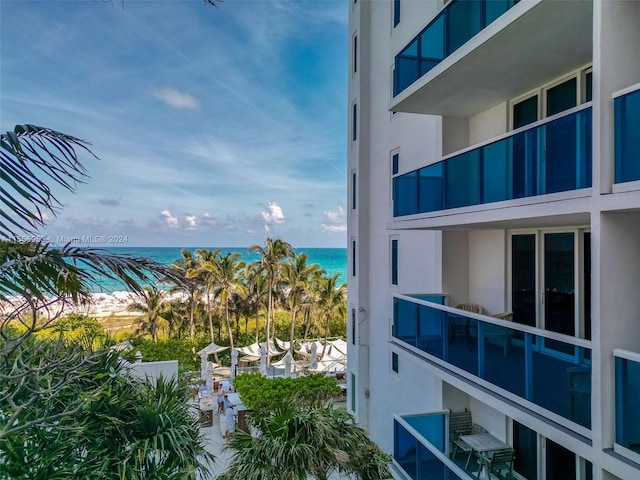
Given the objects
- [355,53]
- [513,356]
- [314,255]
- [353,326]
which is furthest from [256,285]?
[314,255]

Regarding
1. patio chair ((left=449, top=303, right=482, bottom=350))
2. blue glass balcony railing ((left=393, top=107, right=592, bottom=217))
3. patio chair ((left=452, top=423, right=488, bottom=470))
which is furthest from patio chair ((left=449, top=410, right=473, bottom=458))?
blue glass balcony railing ((left=393, top=107, right=592, bottom=217))

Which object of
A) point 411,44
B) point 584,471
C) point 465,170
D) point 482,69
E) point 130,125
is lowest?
point 584,471

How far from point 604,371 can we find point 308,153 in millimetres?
82316

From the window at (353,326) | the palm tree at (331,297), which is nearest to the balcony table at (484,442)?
the window at (353,326)

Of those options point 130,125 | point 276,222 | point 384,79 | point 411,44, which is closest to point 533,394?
point 411,44

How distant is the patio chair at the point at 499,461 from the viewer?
6738mm

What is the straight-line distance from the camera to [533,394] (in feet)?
16.5

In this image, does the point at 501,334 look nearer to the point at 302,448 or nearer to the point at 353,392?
the point at 302,448

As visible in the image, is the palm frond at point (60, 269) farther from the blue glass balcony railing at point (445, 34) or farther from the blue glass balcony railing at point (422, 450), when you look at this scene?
the blue glass balcony railing at point (445, 34)

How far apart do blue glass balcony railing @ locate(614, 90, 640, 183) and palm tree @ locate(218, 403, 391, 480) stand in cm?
528

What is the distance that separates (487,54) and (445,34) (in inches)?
45.9

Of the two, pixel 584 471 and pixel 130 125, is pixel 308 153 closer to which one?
pixel 130 125

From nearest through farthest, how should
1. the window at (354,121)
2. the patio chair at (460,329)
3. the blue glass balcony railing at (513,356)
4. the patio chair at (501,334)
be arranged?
the blue glass balcony railing at (513,356) → the patio chair at (501,334) → the patio chair at (460,329) → the window at (354,121)

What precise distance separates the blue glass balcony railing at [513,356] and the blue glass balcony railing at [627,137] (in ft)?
6.95
